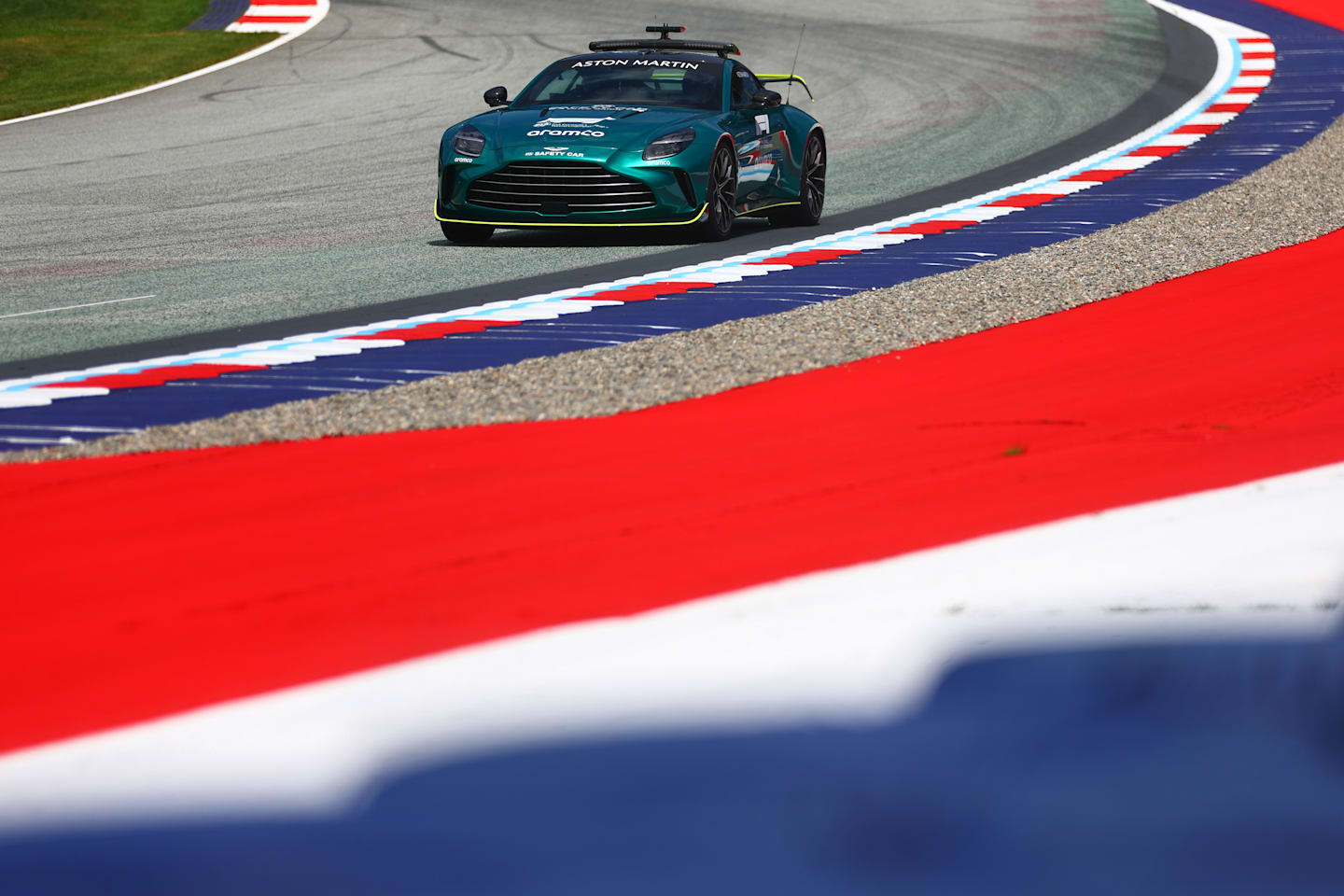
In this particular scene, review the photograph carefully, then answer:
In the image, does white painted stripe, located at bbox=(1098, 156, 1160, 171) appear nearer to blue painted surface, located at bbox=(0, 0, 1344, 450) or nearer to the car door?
blue painted surface, located at bbox=(0, 0, 1344, 450)

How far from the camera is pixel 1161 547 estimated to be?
496 cm

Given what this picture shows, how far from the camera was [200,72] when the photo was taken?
23031mm

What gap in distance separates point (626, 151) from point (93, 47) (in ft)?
51.2

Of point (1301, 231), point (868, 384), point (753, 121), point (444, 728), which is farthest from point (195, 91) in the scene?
point (444, 728)

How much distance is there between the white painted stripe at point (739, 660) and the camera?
3520 mm

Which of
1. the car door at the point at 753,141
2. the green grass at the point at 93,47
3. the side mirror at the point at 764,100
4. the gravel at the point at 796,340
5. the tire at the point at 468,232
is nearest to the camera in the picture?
the gravel at the point at 796,340

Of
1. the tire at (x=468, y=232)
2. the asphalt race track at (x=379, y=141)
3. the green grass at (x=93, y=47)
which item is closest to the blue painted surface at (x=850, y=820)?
the asphalt race track at (x=379, y=141)

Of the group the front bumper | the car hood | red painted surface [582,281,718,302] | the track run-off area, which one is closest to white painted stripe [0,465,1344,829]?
the track run-off area

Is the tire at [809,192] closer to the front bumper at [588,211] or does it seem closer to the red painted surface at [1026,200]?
the red painted surface at [1026,200]

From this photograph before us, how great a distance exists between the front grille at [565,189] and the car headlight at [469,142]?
0.71 feet

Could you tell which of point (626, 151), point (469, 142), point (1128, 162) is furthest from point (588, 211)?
point (1128, 162)

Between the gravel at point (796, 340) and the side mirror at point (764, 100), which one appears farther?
the side mirror at point (764, 100)

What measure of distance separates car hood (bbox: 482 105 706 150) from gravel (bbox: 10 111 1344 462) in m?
2.53

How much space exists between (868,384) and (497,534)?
260 centimetres
